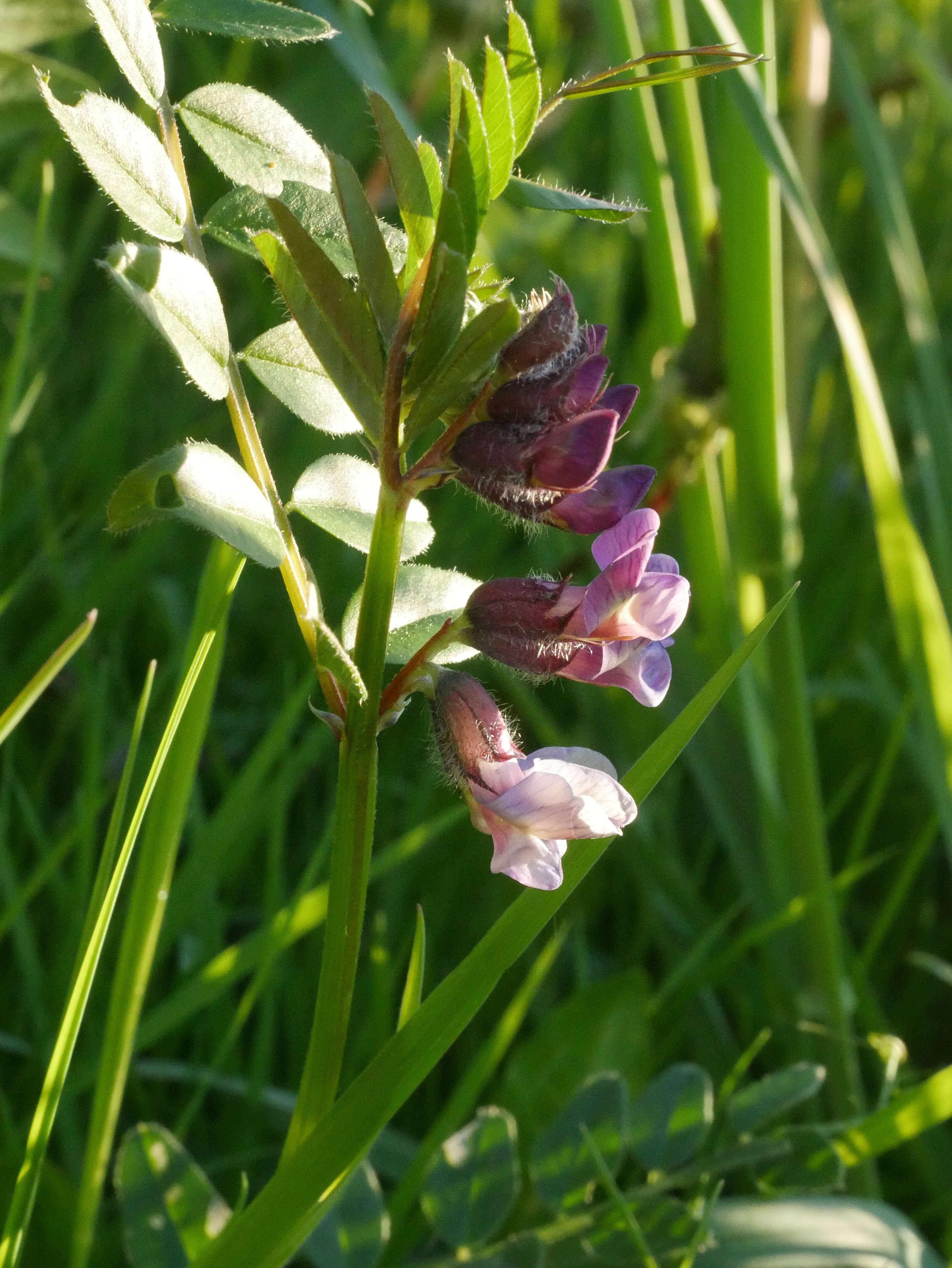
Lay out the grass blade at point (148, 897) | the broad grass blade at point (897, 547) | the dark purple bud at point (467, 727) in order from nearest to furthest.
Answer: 1. the dark purple bud at point (467, 727)
2. the grass blade at point (148, 897)
3. the broad grass blade at point (897, 547)

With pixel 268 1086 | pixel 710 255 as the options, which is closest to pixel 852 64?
pixel 710 255

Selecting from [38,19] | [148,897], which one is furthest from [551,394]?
[38,19]

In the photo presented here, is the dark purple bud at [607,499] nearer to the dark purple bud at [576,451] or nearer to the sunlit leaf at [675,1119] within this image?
the dark purple bud at [576,451]

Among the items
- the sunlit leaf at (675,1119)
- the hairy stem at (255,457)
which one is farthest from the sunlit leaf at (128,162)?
the sunlit leaf at (675,1119)

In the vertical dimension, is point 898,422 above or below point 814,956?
above

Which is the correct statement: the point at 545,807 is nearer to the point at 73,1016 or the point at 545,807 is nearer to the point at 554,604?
the point at 554,604

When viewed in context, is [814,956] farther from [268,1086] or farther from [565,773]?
[565,773]
